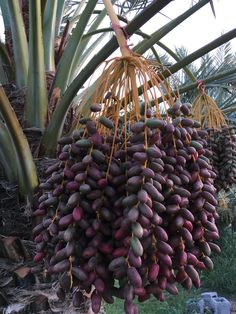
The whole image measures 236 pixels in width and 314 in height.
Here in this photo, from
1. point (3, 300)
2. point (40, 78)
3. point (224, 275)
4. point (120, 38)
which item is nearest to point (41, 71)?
point (40, 78)

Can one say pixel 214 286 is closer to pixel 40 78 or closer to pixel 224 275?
pixel 224 275

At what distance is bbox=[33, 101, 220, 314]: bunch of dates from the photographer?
0.85 meters

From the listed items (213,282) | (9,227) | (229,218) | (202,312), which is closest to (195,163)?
(9,227)

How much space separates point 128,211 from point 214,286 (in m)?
6.18

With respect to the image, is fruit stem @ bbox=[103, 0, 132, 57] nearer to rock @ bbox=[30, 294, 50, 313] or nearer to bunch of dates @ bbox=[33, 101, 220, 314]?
bunch of dates @ bbox=[33, 101, 220, 314]

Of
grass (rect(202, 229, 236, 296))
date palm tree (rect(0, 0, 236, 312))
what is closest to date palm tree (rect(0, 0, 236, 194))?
date palm tree (rect(0, 0, 236, 312))

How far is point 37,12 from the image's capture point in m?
1.43

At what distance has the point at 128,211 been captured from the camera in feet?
2.78

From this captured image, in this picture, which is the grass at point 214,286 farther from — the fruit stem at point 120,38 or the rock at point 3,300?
the fruit stem at point 120,38

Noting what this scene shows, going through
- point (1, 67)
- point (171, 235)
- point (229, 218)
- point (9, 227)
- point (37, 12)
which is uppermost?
point (37, 12)

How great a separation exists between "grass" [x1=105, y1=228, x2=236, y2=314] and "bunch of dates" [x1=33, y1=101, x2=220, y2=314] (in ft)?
14.0

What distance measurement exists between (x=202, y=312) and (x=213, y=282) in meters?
1.64

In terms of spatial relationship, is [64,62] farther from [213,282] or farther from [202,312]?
[213,282]

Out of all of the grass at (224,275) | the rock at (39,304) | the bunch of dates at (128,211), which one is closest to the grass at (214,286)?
the grass at (224,275)
